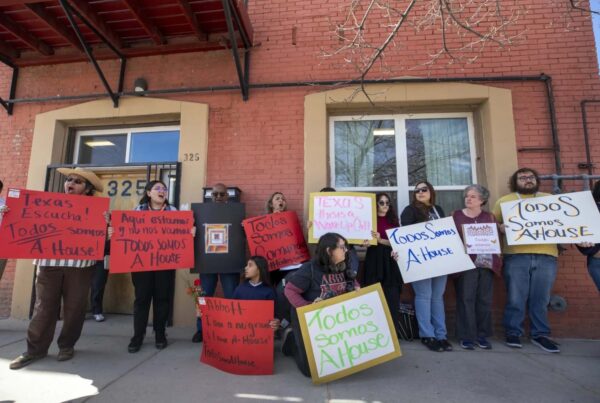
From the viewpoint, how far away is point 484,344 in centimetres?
380

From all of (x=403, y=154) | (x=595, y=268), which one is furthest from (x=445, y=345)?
(x=403, y=154)

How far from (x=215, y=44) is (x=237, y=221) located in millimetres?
2915

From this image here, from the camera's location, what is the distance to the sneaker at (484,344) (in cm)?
377

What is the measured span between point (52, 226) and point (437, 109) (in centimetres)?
520

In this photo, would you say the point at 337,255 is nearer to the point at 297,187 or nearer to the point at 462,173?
the point at 297,187

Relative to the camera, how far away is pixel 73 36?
5.16 meters

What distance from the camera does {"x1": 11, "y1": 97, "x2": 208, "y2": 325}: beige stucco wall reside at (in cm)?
487

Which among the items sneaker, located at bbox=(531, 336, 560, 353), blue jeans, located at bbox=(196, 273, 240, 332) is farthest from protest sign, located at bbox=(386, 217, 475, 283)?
blue jeans, located at bbox=(196, 273, 240, 332)

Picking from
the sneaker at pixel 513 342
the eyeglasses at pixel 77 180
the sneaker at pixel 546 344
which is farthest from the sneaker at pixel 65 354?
the sneaker at pixel 546 344

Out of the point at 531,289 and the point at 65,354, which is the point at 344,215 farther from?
the point at 65,354

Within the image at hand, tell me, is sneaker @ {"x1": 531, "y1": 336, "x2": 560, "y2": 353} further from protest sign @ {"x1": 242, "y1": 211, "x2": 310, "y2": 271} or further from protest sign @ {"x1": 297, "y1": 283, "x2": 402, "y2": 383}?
protest sign @ {"x1": 242, "y1": 211, "x2": 310, "y2": 271}

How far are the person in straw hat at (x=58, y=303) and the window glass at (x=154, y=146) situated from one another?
6.22 feet

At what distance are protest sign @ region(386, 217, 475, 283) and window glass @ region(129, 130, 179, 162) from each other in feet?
12.1

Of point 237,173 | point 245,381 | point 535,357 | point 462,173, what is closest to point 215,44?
point 237,173
